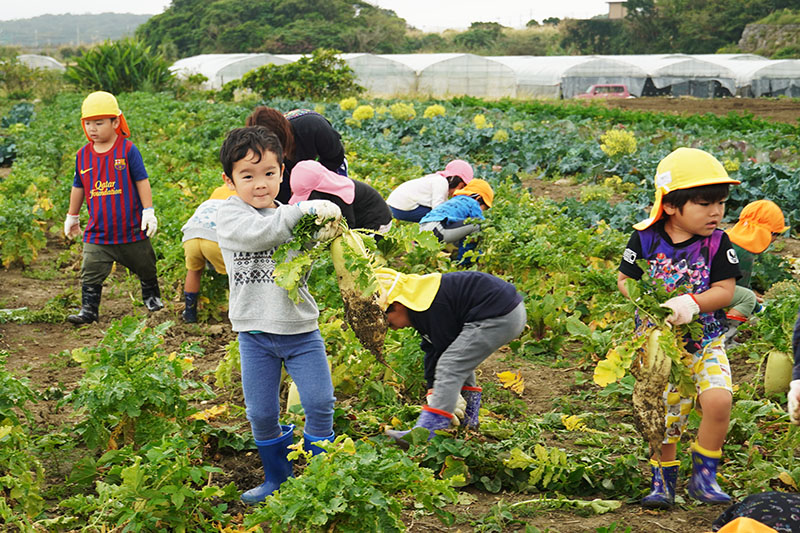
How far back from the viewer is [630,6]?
51.1 metres

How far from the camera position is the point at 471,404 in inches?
152

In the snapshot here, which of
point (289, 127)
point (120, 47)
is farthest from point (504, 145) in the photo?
point (120, 47)

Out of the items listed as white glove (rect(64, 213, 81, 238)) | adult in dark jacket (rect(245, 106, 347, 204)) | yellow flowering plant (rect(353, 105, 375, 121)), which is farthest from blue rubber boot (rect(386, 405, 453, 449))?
yellow flowering plant (rect(353, 105, 375, 121))

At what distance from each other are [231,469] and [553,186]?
8027mm

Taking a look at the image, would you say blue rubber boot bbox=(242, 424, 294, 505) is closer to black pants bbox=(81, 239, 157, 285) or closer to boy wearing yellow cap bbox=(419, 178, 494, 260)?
black pants bbox=(81, 239, 157, 285)

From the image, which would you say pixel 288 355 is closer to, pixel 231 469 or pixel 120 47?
pixel 231 469

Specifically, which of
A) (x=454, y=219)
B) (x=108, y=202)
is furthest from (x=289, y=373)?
(x=454, y=219)

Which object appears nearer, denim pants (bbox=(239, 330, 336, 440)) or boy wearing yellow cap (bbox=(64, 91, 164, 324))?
denim pants (bbox=(239, 330, 336, 440))

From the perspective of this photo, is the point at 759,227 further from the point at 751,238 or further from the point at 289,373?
the point at 289,373

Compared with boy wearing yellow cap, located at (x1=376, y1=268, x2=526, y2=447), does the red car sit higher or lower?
higher

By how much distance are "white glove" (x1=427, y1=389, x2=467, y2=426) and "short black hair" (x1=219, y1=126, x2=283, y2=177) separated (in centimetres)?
125

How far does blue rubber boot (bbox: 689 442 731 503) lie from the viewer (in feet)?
10.6

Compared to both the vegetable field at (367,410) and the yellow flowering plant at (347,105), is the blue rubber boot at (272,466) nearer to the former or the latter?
the vegetable field at (367,410)

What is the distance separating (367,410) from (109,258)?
2.60 m
